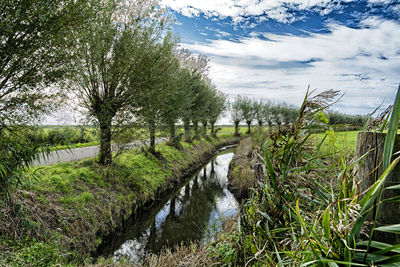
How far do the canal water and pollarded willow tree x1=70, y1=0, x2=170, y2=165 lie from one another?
3.91m

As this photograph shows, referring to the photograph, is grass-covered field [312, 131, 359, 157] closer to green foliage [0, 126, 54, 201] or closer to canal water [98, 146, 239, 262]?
canal water [98, 146, 239, 262]

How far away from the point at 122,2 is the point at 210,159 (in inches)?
699

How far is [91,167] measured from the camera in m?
10.8

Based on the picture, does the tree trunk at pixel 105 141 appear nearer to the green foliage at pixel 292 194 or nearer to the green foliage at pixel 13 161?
the green foliage at pixel 13 161

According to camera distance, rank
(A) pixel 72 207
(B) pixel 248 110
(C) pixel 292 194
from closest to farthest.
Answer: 1. (C) pixel 292 194
2. (A) pixel 72 207
3. (B) pixel 248 110

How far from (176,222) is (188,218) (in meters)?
0.65

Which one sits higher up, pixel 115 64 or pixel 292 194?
pixel 115 64

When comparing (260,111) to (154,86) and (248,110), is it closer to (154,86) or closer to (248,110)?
(248,110)

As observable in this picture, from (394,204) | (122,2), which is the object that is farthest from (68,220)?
(122,2)

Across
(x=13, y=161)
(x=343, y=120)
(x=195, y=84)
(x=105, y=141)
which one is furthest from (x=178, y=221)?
(x=195, y=84)

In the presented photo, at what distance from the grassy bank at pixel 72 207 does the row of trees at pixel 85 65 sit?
1.04m

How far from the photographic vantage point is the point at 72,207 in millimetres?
7426

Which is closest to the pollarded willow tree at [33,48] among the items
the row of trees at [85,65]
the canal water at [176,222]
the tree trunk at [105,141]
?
the row of trees at [85,65]

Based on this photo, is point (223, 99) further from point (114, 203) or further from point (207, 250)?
point (207, 250)
